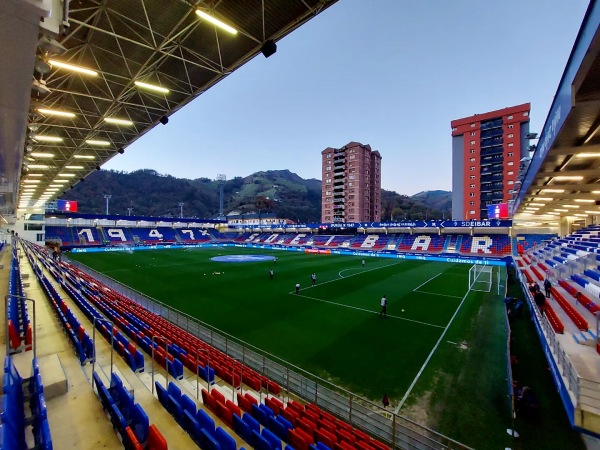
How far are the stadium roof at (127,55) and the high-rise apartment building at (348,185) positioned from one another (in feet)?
227

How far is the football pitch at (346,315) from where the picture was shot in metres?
9.59

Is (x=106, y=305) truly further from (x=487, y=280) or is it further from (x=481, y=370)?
(x=487, y=280)

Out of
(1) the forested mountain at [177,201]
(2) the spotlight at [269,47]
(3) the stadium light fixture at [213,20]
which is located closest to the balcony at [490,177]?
(1) the forested mountain at [177,201]

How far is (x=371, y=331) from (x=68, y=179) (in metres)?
28.4

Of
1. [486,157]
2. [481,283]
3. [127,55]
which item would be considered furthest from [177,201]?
[127,55]

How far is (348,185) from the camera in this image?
79875 mm

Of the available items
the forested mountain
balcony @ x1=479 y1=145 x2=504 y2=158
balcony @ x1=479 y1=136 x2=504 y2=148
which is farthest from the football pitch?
the forested mountain

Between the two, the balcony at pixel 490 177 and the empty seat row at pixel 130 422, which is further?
the balcony at pixel 490 177

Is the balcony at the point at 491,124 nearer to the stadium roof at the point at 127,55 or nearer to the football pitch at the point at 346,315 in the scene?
the football pitch at the point at 346,315

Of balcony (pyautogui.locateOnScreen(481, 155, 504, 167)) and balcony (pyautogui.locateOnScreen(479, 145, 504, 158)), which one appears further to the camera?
balcony (pyautogui.locateOnScreen(479, 145, 504, 158))

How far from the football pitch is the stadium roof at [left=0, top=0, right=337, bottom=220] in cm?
980

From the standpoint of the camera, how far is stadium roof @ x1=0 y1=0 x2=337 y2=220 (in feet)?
15.9

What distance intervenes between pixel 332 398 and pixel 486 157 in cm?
7501

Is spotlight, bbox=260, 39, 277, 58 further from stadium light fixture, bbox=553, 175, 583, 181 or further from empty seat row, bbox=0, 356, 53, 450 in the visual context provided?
stadium light fixture, bbox=553, 175, 583, 181
